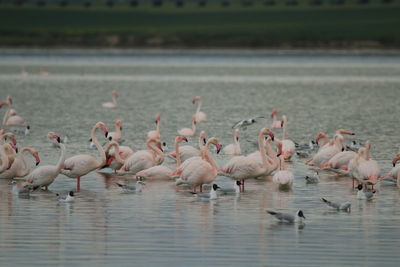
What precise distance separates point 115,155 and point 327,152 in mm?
3875

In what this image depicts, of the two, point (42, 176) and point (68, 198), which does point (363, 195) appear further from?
point (42, 176)

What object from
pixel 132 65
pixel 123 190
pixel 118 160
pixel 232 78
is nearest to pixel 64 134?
pixel 118 160

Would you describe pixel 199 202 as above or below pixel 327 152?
below

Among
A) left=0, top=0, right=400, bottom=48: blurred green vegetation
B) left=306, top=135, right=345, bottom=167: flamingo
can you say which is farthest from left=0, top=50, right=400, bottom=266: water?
left=0, top=0, right=400, bottom=48: blurred green vegetation

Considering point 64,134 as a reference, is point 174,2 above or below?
above

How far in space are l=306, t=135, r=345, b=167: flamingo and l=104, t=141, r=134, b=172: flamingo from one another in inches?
133

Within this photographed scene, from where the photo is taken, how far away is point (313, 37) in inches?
3406

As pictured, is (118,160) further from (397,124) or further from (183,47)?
(183,47)

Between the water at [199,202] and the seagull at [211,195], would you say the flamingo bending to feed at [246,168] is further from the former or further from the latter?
the seagull at [211,195]

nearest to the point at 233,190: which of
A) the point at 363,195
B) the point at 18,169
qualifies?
the point at 363,195

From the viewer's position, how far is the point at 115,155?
18.3 m

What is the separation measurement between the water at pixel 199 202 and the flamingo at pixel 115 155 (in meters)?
0.37

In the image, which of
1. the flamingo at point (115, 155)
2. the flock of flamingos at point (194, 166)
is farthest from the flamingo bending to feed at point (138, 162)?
the flamingo at point (115, 155)

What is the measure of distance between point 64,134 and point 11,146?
725 centimetres
